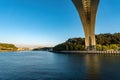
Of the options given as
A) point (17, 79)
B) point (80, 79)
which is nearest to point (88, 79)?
point (80, 79)

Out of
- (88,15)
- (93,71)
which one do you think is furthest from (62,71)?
(88,15)

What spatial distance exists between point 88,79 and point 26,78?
9803 mm

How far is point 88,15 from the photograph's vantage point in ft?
277

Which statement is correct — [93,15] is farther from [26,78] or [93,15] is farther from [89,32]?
[26,78]

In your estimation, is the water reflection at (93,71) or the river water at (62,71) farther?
the river water at (62,71)

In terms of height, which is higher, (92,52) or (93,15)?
(93,15)

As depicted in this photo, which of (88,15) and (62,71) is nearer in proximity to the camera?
(62,71)

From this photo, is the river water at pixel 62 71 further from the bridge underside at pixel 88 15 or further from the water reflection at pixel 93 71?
the bridge underside at pixel 88 15

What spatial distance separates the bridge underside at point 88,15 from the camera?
6444 cm

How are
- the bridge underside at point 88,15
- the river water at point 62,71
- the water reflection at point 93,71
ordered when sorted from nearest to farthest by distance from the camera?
the water reflection at point 93,71 → the river water at point 62,71 → the bridge underside at point 88,15

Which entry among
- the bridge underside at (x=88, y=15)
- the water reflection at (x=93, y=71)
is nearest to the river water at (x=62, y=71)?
the water reflection at (x=93, y=71)

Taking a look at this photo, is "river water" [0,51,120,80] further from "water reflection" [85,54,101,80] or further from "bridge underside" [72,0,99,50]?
"bridge underside" [72,0,99,50]

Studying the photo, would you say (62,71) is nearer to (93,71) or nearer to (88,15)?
(93,71)

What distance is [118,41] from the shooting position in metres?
157
